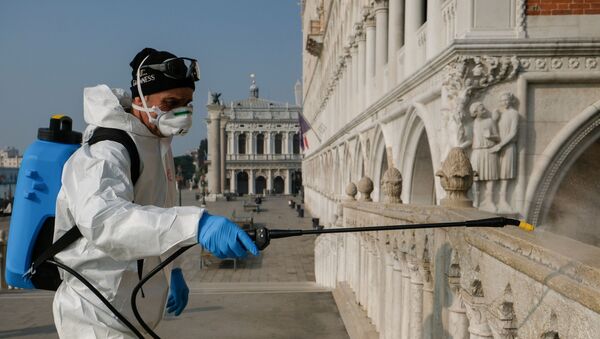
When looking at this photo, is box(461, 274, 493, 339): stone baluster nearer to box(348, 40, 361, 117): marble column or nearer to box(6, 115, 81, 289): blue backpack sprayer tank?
box(6, 115, 81, 289): blue backpack sprayer tank

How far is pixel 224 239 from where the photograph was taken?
86.6 inches

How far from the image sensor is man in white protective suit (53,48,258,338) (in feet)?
7.50

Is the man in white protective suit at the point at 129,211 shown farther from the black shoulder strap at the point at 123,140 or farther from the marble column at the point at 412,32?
the marble column at the point at 412,32

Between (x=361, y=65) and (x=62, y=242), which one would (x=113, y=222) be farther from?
(x=361, y=65)

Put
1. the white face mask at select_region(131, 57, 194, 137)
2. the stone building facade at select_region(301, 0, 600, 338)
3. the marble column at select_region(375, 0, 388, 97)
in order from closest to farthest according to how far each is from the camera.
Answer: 1. the stone building facade at select_region(301, 0, 600, 338)
2. the white face mask at select_region(131, 57, 194, 137)
3. the marble column at select_region(375, 0, 388, 97)

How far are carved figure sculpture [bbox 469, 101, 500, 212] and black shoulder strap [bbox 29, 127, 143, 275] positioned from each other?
562cm

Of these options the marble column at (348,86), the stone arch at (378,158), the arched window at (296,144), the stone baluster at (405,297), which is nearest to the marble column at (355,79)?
the marble column at (348,86)

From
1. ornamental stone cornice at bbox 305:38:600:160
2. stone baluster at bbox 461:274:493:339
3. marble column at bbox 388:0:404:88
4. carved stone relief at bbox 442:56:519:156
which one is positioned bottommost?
stone baluster at bbox 461:274:493:339

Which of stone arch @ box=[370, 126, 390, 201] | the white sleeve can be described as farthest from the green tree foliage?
the white sleeve

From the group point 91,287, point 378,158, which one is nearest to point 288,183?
point 378,158

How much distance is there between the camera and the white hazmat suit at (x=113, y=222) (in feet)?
7.53

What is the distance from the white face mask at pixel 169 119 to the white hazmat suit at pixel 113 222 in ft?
0.26

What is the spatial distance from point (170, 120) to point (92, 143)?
1.41 feet

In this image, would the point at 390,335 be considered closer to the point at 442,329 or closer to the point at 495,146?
the point at 442,329
